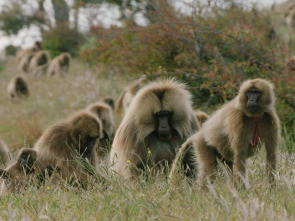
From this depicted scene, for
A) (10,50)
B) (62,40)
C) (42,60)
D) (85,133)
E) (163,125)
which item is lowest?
(85,133)

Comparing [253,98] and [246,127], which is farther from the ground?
[253,98]

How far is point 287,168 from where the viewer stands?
5020 millimetres

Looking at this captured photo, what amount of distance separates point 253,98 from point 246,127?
0.28 meters

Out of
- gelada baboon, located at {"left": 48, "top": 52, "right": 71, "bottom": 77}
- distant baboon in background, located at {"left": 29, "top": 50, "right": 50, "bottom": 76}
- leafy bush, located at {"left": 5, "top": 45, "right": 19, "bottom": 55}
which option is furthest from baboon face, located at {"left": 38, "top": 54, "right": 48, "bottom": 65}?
leafy bush, located at {"left": 5, "top": 45, "right": 19, "bottom": 55}

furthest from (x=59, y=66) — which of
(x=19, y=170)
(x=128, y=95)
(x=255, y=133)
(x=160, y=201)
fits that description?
(x=160, y=201)

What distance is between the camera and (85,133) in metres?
6.16

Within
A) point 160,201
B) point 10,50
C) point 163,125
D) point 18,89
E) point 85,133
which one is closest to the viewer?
point 160,201

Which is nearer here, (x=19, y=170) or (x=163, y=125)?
(x=163, y=125)

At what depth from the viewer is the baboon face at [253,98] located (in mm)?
4809

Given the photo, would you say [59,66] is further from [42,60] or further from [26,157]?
[26,157]

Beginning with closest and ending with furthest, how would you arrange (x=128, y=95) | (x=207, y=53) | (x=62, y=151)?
(x=62, y=151) < (x=207, y=53) < (x=128, y=95)

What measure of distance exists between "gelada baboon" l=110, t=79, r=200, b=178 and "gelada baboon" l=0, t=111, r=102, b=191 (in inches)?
15.2

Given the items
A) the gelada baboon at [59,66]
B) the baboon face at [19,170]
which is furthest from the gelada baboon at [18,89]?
the baboon face at [19,170]

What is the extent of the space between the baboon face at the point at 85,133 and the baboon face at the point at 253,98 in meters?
1.99
